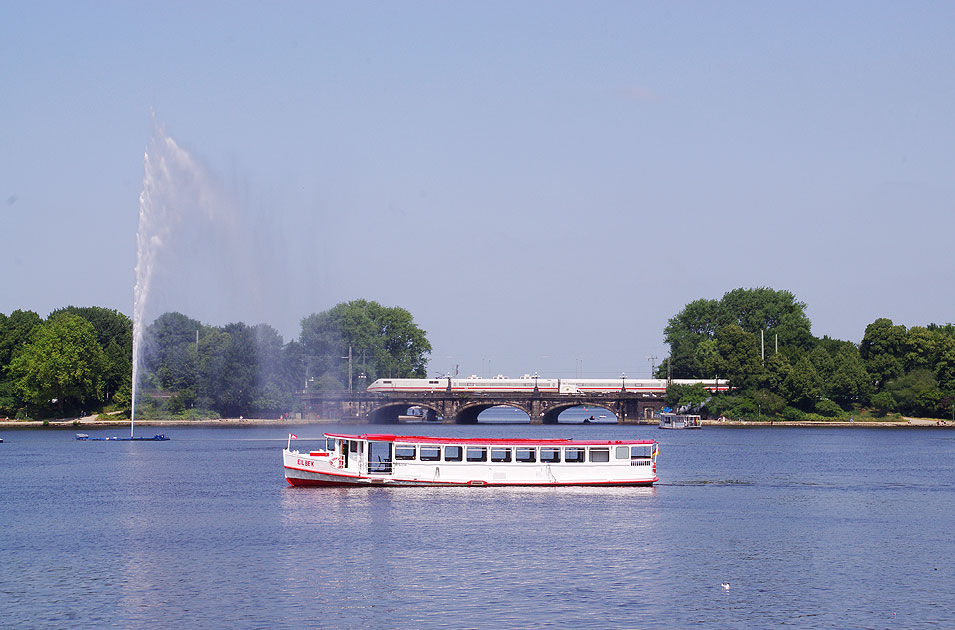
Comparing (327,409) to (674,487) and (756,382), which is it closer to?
(756,382)

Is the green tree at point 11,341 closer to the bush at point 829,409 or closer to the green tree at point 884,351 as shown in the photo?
the bush at point 829,409

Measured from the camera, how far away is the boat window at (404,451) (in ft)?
230

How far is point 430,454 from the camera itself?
70.4 m

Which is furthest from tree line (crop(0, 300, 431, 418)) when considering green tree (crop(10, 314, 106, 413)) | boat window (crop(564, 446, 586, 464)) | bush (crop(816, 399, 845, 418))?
boat window (crop(564, 446, 586, 464))

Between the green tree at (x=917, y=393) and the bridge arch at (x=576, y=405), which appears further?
the bridge arch at (x=576, y=405)

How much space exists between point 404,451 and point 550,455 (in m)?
9.58

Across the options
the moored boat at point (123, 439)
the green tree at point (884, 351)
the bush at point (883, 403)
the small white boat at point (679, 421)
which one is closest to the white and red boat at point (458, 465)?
the moored boat at point (123, 439)

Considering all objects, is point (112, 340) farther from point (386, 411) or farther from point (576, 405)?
point (576, 405)

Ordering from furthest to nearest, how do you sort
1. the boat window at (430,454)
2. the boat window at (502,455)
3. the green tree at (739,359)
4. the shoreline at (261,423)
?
the green tree at (739,359), the shoreline at (261,423), the boat window at (502,455), the boat window at (430,454)

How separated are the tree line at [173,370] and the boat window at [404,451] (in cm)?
7593

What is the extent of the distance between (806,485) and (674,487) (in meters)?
10.0

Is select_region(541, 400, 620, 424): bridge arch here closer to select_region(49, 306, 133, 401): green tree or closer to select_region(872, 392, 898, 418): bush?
select_region(872, 392, 898, 418): bush

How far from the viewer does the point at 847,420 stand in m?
168

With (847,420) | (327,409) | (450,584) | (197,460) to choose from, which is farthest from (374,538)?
(847,420)
